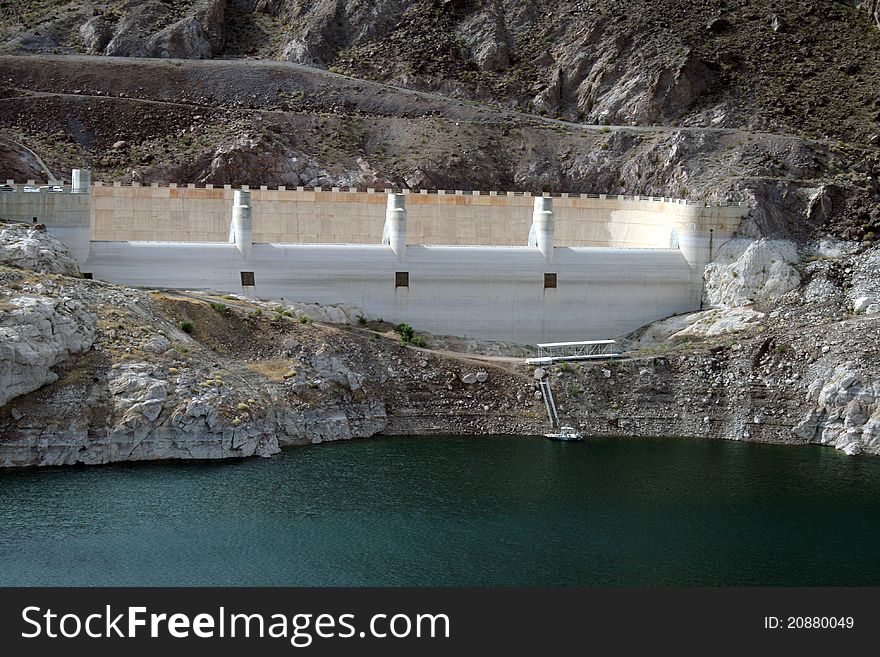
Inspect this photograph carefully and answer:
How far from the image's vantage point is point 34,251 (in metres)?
71.6

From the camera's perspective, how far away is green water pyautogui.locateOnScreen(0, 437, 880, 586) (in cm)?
5238

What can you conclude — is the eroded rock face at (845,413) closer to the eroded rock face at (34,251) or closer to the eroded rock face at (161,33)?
the eroded rock face at (34,251)

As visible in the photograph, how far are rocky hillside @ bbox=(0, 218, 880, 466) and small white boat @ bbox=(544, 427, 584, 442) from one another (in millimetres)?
1013

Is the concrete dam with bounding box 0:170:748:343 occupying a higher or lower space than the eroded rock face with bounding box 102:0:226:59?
lower

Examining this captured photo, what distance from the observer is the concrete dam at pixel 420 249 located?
77312 millimetres

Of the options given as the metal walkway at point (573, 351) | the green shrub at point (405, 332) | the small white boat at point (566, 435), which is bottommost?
the small white boat at point (566, 435)

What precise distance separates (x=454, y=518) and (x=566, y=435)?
14.0 metres

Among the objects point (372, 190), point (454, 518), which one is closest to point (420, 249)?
point (372, 190)

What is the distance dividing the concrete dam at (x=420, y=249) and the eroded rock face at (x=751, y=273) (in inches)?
44.3

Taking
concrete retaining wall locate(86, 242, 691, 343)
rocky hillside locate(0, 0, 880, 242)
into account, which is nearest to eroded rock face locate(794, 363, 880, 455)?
concrete retaining wall locate(86, 242, 691, 343)

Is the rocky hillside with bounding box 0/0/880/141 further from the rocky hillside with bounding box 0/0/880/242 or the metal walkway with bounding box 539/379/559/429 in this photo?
the metal walkway with bounding box 539/379/559/429

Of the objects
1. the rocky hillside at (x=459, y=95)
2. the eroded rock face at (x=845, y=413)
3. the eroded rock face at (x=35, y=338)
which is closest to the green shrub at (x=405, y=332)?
the eroded rock face at (x=35, y=338)

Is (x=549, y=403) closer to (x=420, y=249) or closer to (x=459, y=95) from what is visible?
(x=420, y=249)

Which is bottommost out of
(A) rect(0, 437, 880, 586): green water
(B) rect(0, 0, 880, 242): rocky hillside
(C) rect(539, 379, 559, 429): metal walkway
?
(A) rect(0, 437, 880, 586): green water
